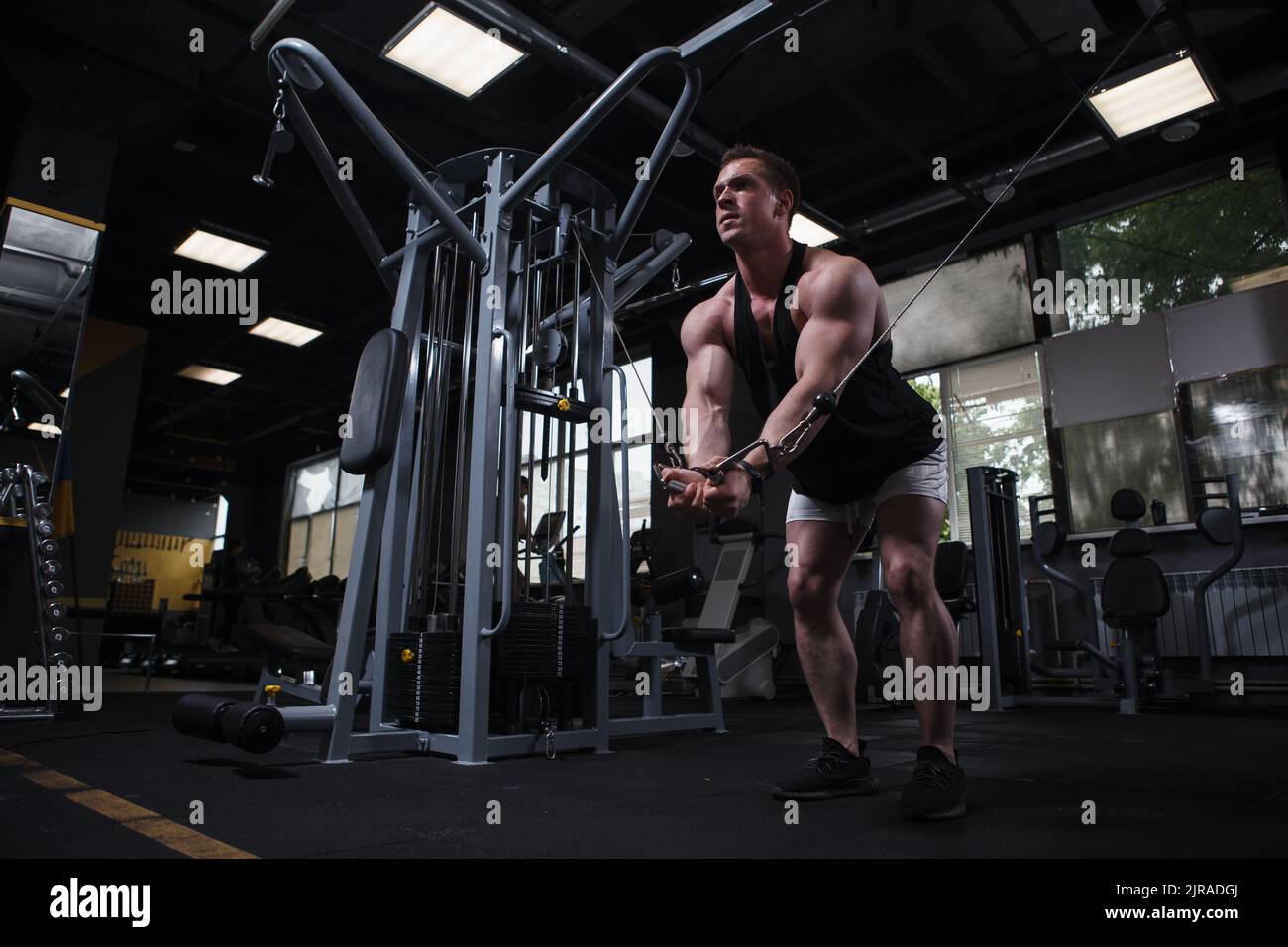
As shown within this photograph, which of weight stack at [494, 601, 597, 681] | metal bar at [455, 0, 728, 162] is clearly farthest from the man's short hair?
metal bar at [455, 0, 728, 162]

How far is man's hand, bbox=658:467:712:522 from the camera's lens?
3.89ft

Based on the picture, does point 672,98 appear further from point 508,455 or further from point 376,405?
point 376,405

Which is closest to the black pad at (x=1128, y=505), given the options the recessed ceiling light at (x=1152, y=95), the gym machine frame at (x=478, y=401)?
the recessed ceiling light at (x=1152, y=95)

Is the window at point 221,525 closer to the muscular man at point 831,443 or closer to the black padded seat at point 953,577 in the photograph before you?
the black padded seat at point 953,577

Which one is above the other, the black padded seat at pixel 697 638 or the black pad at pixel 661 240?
the black pad at pixel 661 240

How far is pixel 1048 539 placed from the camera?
207 inches

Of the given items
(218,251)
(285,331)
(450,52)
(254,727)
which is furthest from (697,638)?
(285,331)

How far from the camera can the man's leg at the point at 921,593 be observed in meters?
1.58

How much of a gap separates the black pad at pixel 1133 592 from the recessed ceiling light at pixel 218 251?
7086mm

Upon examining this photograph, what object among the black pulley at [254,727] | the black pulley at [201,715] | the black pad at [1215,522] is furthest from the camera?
the black pad at [1215,522]

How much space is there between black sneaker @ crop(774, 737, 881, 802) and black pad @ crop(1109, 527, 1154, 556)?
368 cm

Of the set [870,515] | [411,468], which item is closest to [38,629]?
[411,468]

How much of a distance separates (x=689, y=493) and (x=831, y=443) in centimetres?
55

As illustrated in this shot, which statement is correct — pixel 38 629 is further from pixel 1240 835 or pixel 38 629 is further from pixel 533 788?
pixel 1240 835
